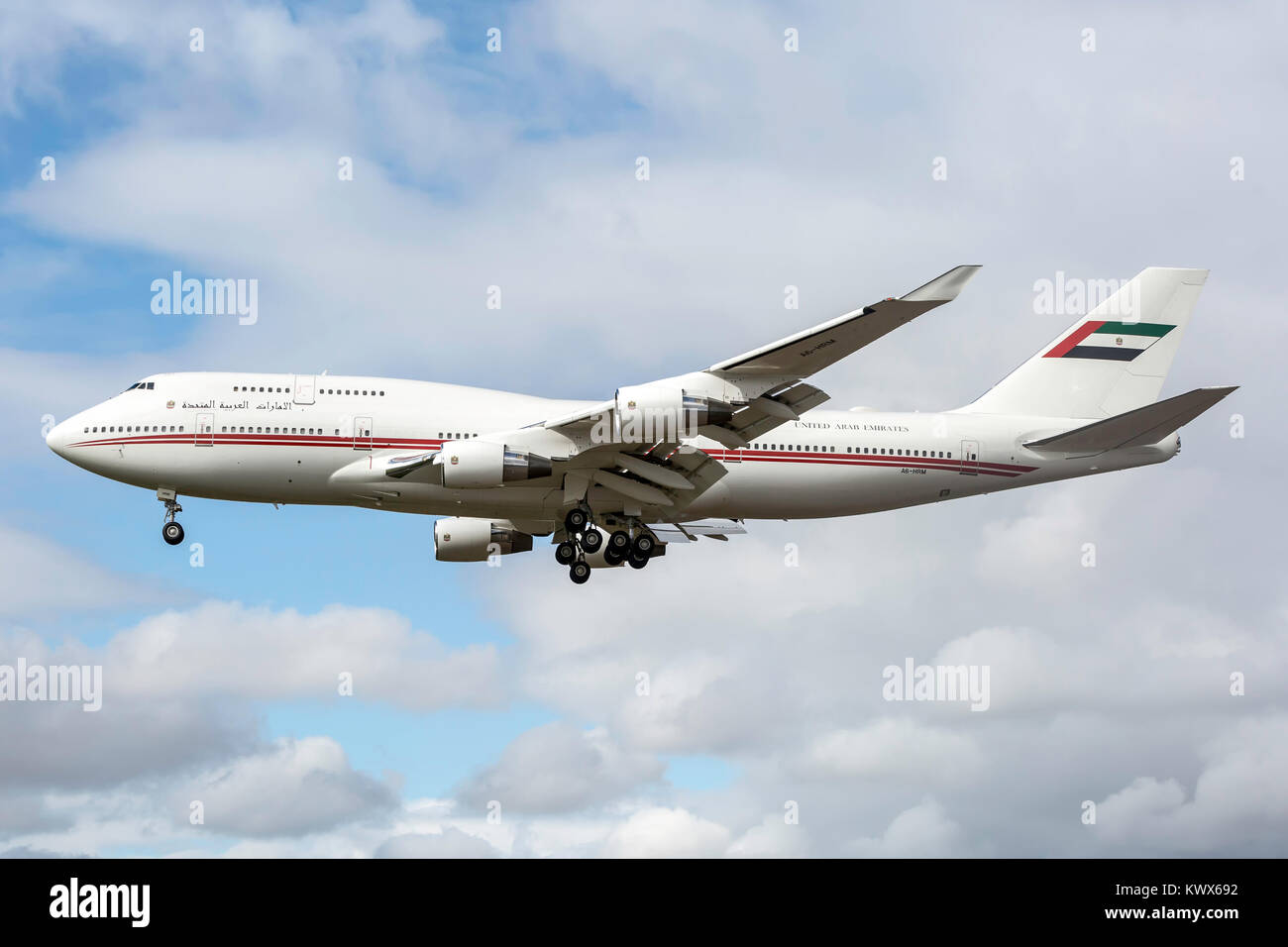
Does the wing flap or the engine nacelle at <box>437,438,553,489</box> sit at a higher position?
the wing flap

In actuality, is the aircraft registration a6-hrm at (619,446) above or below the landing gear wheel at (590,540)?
above

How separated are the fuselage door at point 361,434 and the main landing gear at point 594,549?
6.42m

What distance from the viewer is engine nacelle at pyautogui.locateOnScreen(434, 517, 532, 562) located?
48.6m

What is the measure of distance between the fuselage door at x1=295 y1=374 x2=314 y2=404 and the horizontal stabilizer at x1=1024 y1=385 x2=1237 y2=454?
22902mm

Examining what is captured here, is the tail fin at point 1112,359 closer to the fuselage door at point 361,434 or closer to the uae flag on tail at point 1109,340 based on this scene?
the uae flag on tail at point 1109,340

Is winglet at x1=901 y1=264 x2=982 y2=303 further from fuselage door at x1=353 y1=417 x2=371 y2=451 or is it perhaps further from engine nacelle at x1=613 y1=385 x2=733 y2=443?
fuselage door at x1=353 y1=417 x2=371 y2=451

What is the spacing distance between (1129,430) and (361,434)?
78.4ft

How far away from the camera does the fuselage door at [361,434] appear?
41.3 meters

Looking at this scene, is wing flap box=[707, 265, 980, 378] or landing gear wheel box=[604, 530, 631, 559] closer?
wing flap box=[707, 265, 980, 378]

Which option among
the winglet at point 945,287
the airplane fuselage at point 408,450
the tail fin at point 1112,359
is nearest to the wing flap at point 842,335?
the winglet at point 945,287

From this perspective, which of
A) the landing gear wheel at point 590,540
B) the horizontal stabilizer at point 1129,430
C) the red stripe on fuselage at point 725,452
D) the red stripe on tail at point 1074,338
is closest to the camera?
the red stripe on fuselage at point 725,452

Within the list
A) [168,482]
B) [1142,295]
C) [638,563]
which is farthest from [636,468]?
[1142,295]

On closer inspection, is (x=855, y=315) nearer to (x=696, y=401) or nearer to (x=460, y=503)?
(x=696, y=401)

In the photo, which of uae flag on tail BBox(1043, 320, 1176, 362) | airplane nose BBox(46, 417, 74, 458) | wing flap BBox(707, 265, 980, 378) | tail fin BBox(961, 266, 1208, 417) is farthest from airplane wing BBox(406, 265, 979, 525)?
uae flag on tail BBox(1043, 320, 1176, 362)
